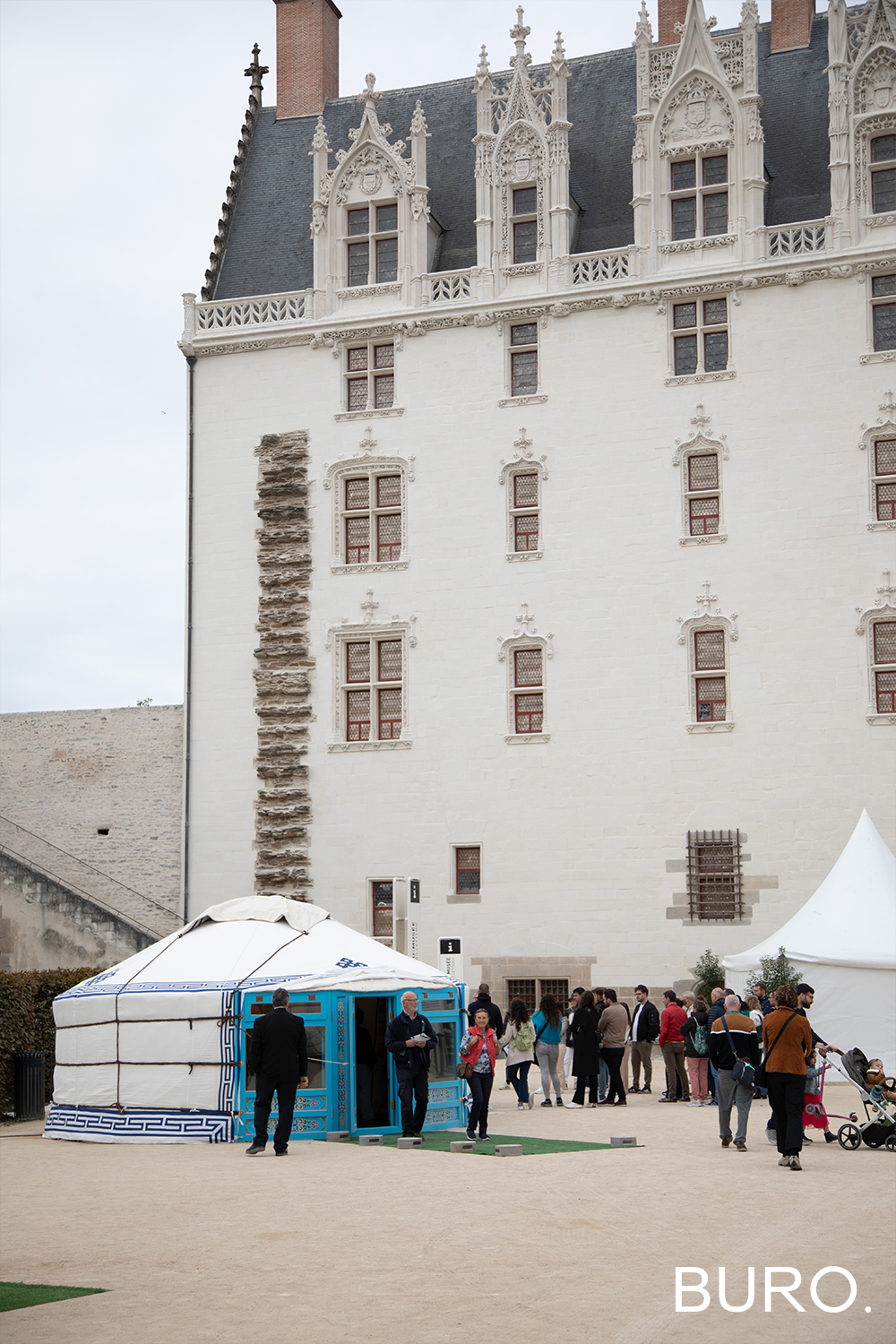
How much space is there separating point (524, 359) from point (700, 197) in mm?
4317

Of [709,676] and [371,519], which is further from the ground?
[371,519]

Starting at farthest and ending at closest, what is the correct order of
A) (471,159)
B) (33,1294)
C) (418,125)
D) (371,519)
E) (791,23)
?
1. (471,159)
2. (791,23)
3. (418,125)
4. (371,519)
5. (33,1294)

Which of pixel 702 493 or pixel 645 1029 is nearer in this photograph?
pixel 645 1029

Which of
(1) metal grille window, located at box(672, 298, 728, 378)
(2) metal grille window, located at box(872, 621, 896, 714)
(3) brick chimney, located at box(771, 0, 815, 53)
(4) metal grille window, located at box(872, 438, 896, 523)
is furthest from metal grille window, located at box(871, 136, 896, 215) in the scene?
(2) metal grille window, located at box(872, 621, 896, 714)

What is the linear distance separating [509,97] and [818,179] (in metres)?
6.05

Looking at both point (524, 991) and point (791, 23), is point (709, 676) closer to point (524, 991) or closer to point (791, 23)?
point (524, 991)

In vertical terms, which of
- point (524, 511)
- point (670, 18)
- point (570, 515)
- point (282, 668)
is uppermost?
point (670, 18)

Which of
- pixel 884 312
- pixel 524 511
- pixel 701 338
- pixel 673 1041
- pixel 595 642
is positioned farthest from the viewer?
pixel 524 511

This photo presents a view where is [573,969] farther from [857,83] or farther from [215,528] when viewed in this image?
[857,83]

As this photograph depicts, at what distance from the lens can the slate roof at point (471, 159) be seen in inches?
1220

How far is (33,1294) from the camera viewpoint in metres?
8.73

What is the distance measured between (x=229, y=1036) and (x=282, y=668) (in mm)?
13996

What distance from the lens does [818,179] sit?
30250mm

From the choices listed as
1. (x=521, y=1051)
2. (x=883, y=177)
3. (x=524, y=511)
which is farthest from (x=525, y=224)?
(x=521, y=1051)
